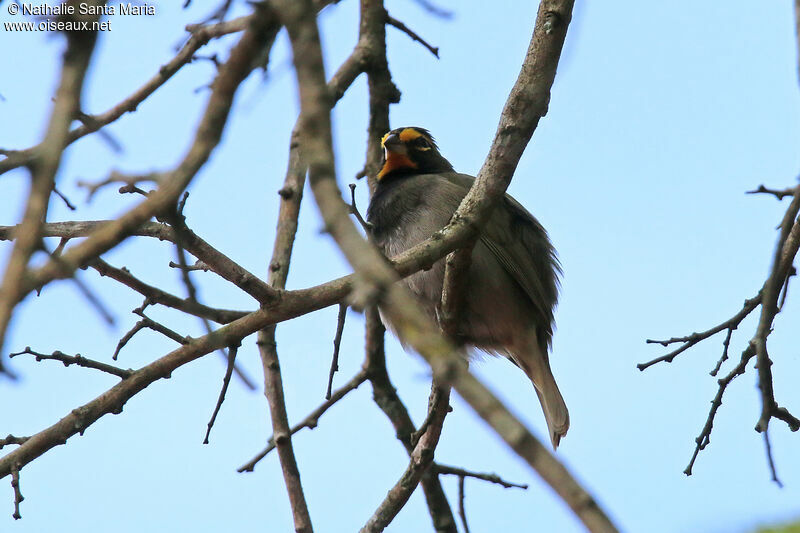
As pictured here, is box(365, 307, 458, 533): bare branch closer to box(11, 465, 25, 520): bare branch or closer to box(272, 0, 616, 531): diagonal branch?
box(11, 465, 25, 520): bare branch

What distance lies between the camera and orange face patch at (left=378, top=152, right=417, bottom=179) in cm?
712

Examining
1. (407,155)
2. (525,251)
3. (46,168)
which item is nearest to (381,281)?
(46,168)

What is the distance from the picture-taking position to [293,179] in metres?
5.96

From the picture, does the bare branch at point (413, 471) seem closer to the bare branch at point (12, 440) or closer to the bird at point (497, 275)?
the bird at point (497, 275)

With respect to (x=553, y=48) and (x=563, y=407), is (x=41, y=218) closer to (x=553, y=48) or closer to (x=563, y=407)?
(x=553, y=48)

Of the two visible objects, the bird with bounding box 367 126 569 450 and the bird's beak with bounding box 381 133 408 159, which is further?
the bird's beak with bounding box 381 133 408 159

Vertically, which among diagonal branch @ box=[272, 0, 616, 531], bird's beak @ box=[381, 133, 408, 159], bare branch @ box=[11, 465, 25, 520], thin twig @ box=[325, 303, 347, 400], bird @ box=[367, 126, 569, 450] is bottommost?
diagonal branch @ box=[272, 0, 616, 531]

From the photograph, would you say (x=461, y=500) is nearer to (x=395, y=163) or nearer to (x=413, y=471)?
(x=413, y=471)

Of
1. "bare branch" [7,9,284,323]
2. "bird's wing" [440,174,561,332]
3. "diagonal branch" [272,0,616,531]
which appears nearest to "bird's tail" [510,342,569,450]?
"bird's wing" [440,174,561,332]

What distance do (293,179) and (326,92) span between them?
413cm

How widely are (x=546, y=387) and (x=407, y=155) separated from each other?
211cm

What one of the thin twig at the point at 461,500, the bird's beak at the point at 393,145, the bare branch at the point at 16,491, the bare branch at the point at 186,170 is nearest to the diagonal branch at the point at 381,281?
the bare branch at the point at 186,170

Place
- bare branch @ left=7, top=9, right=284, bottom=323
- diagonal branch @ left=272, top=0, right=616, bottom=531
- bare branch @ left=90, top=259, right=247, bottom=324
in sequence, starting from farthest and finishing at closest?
bare branch @ left=90, top=259, right=247, bottom=324 → bare branch @ left=7, top=9, right=284, bottom=323 → diagonal branch @ left=272, top=0, right=616, bottom=531

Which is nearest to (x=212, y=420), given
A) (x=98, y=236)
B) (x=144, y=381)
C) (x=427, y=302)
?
(x=144, y=381)
